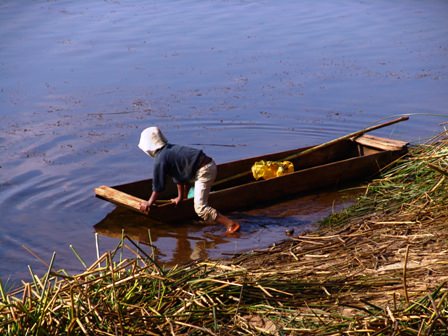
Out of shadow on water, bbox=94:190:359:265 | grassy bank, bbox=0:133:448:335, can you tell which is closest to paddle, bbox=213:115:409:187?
shadow on water, bbox=94:190:359:265

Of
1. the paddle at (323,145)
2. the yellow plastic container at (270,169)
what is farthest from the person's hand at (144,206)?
the yellow plastic container at (270,169)

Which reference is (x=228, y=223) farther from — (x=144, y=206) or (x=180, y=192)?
(x=144, y=206)

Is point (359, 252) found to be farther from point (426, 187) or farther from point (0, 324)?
point (0, 324)

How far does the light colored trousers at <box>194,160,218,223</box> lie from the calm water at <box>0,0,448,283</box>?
0.79 feet

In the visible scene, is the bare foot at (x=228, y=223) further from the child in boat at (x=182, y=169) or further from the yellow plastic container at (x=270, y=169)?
the yellow plastic container at (x=270, y=169)

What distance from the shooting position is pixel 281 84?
14.9 metres

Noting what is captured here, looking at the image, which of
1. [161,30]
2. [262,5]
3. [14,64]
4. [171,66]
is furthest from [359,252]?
[262,5]

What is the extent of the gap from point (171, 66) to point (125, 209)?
20.7ft

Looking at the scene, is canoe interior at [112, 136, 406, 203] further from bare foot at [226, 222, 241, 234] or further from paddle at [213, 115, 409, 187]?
bare foot at [226, 222, 241, 234]

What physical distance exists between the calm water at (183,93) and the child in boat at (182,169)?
268 millimetres

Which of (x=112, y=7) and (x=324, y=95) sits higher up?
(x=112, y=7)

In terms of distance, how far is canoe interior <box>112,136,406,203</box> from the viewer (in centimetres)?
1002

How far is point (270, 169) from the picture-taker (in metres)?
10.6

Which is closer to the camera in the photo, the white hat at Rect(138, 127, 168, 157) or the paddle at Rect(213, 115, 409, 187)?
the white hat at Rect(138, 127, 168, 157)
